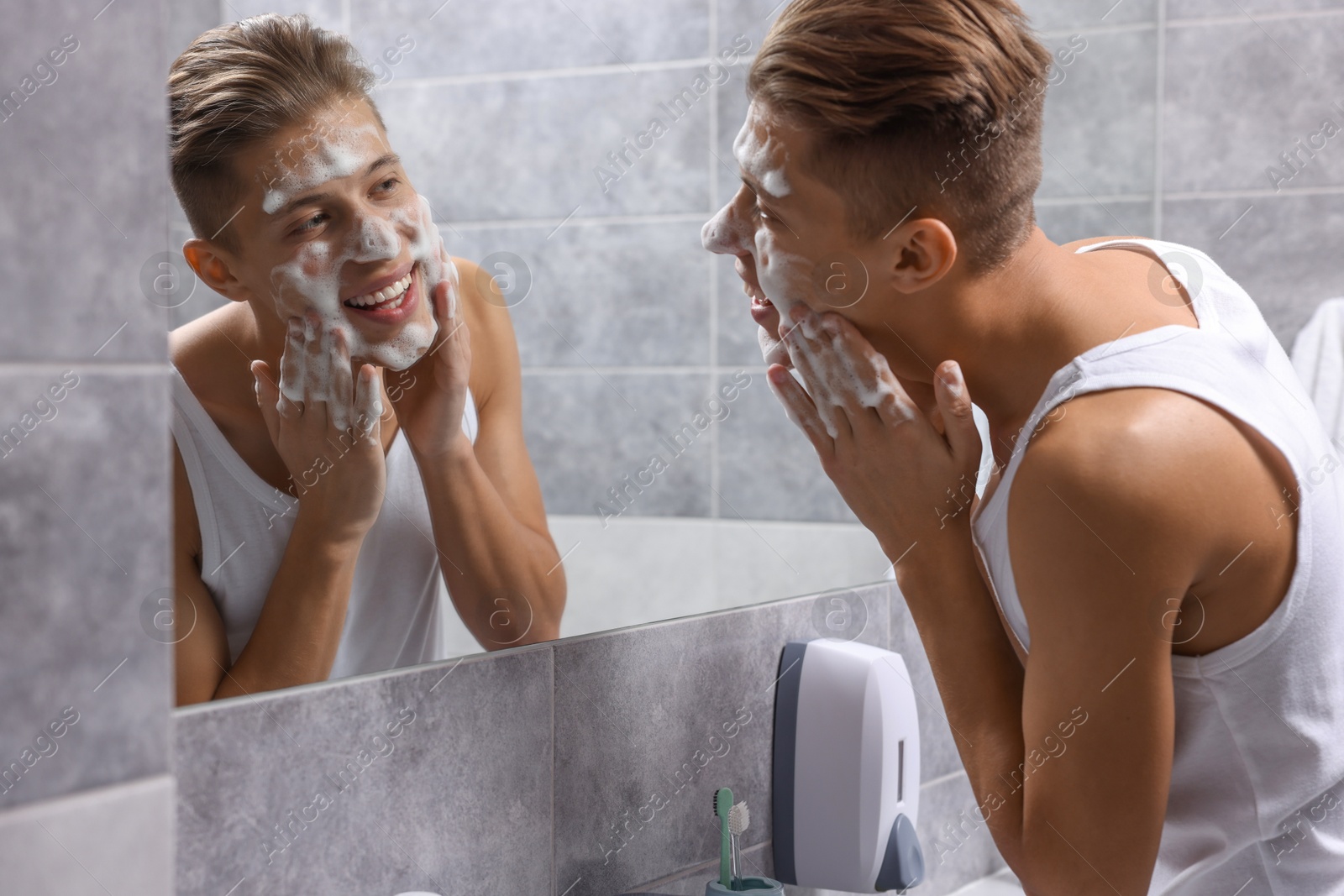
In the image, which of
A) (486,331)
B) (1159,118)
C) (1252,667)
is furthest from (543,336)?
(1159,118)

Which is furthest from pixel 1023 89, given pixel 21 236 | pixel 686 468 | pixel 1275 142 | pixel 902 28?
pixel 1275 142

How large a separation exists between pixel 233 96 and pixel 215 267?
0.09 metres

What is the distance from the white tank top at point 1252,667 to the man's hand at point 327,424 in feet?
1.43

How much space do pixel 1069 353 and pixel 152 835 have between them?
65 centimetres

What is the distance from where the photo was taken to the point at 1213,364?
0.79 m

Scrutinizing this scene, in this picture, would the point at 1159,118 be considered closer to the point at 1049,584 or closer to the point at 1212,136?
the point at 1212,136

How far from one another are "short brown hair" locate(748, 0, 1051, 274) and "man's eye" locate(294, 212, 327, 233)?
1.21 ft

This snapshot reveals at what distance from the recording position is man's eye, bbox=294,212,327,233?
62 centimetres

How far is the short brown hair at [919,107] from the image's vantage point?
82cm

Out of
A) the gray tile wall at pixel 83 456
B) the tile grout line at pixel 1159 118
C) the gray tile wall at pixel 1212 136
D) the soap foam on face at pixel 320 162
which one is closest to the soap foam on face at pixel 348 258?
the soap foam on face at pixel 320 162

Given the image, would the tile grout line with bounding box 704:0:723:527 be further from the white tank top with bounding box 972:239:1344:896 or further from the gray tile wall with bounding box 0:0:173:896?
the gray tile wall with bounding box 0:0:173:896

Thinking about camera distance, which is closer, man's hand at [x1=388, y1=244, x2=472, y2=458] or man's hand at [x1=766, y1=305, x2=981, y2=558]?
man's hand at [x1=388, y1=244, x2=472, y2=458]

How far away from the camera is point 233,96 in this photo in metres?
0.59

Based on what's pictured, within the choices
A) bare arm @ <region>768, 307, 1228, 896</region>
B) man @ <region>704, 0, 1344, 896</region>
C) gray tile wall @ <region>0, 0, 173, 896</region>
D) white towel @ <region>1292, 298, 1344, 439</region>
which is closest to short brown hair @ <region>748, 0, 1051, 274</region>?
man @ <region>704, 0, 1344, 896</region>
